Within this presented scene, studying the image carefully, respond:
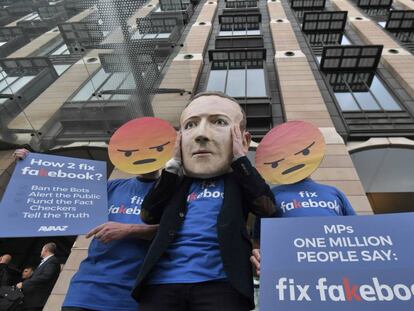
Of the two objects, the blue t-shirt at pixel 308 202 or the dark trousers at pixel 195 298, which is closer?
the dark trousers at pixel 195 298

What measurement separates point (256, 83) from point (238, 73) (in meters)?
1.37

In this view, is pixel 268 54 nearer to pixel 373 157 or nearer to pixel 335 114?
pixel 335 114

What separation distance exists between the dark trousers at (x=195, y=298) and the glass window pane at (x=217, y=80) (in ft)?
31.9

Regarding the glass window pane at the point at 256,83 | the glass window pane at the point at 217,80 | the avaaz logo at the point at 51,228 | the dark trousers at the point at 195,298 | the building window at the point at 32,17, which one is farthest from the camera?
the glass window pane at the point at 217,80

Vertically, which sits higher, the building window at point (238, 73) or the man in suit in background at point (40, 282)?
the man in suit in background at point (40, 282)

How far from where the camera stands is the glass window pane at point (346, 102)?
10202 millimetres

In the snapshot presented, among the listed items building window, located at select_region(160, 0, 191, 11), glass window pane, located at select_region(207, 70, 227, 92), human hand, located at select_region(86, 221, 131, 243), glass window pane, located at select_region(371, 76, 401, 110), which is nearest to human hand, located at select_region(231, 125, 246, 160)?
human hand, located at select_region(86, 221, 131, 243)

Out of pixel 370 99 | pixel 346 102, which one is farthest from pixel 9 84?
pixel 370 99

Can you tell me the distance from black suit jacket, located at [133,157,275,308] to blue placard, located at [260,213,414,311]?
0.27 meters

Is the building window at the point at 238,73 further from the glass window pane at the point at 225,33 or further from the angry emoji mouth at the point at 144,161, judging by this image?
the angry emoji mouth at the point at 144,161

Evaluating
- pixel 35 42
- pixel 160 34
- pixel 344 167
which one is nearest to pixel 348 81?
pixel 344 167

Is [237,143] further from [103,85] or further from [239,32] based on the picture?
[239,32]

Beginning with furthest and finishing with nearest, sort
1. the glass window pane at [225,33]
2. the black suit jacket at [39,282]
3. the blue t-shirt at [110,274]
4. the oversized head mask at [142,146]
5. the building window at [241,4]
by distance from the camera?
the building window at [241,4] < the glass window pane at [225,33] < the black suit jacket at [39,282] < the oversized head mask at [142,146] < the blue t-shirt at [110,274]

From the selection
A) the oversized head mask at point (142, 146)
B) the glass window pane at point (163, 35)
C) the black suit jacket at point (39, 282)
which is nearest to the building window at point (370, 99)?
the glass window pane at point (163, 35)
